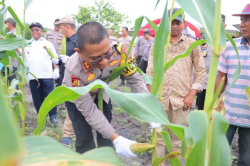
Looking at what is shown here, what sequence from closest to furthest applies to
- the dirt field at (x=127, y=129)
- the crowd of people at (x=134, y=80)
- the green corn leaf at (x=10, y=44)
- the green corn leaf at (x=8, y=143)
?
the green corn leaf at (x=8, y=143), the crowd of people at (x=134, y=80), the green corn leaf at (x=10, y=44), the dirt field at (x=127, y=129)

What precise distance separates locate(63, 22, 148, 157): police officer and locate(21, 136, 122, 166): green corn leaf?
89 centimetres

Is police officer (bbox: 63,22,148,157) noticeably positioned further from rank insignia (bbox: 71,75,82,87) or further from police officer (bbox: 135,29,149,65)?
police officer (bbox: 135,29,149,65)

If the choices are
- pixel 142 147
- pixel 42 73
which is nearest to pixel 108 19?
pixel 42 73

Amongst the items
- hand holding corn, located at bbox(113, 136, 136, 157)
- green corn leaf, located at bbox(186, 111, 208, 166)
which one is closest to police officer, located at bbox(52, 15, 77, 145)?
hand holding corn, located at bbox(113, 136, 136, 157)

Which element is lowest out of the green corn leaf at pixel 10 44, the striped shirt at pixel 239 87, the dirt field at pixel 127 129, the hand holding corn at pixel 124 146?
the dirt field at pixel 127 129

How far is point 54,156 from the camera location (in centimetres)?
35

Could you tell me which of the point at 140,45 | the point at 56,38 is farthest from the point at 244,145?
the point at 140,45

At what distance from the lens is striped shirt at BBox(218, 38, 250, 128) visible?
1630 mm

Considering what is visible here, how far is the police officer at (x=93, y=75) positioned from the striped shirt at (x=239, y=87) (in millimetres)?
643

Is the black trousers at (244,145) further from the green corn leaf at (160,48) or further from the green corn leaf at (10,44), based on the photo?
the green corn leaf at (10,44)

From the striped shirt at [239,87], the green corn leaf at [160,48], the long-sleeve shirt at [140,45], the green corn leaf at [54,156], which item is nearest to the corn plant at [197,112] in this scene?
the green corn leaf at [160,48]

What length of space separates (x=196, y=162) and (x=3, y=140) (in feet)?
1.65

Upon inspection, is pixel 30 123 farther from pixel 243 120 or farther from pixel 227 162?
pixel 227 162

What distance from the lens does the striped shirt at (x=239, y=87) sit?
1.63 meters
